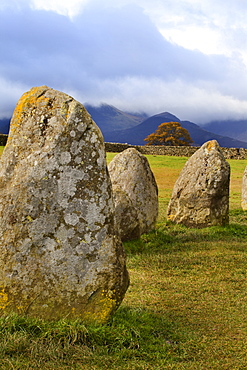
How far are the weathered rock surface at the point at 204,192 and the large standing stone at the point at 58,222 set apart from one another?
882 centimetres

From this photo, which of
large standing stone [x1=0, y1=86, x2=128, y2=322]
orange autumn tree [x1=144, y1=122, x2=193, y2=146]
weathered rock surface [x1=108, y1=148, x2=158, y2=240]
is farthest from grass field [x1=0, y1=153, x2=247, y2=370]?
orange autumn tree [x1=144, y1=122, x2=193, y2=146]

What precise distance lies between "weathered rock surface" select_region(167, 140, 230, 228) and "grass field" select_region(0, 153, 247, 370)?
10.9ft

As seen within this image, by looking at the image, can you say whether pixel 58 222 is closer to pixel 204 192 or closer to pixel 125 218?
pixel 125 218

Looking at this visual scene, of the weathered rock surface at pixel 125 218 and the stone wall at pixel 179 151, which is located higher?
the stone wall at pixel 179 151

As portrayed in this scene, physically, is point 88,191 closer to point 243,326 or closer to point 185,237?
point 243,326

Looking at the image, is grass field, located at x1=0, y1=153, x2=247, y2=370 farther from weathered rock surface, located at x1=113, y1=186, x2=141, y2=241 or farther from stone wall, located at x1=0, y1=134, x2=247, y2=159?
stone wall, located at x1=0, y1=134, x2=247, y2=159

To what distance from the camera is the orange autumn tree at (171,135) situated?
67750 mm

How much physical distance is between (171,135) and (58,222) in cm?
6469

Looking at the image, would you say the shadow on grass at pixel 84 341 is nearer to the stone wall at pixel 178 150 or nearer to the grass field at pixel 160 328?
the grass field at pixel 160 328

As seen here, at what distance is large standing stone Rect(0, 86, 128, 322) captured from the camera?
529 cm

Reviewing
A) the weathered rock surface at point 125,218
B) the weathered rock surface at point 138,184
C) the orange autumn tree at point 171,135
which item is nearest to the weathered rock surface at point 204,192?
the weathered rock surface at point 138,184

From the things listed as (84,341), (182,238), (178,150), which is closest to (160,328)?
Result: (84,341)

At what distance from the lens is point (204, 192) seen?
14016 mm

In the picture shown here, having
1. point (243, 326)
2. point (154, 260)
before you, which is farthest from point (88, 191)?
point (154, 260)
